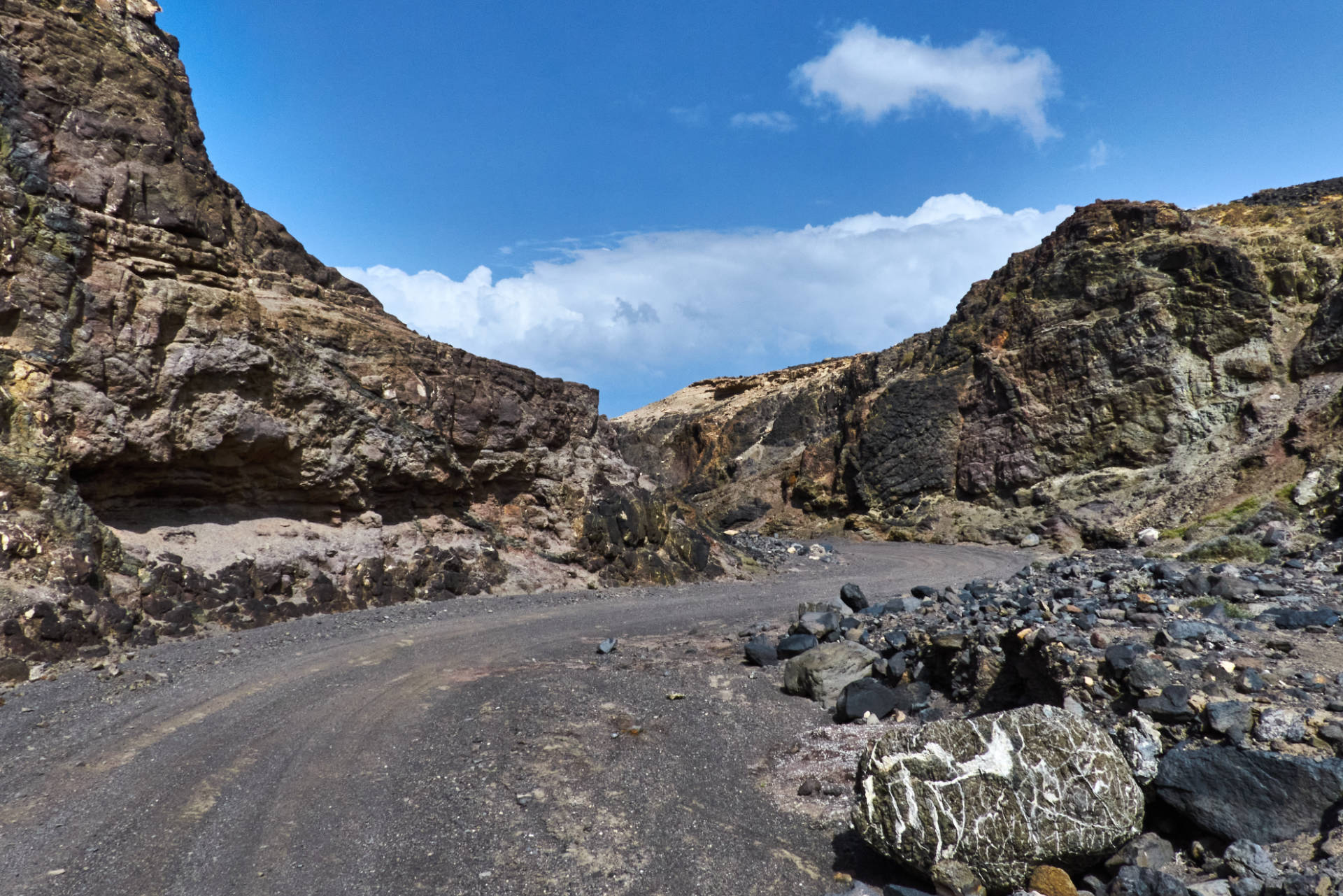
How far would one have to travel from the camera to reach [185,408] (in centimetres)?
1445

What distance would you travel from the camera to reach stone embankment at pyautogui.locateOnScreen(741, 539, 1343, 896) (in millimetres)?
4500

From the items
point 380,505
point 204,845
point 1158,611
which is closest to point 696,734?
point 204,845

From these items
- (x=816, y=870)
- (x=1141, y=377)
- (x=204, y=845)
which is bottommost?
(x=816, y=870)

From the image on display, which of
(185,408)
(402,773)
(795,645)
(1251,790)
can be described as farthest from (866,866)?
(185,408)

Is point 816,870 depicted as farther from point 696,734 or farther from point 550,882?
point 696,734

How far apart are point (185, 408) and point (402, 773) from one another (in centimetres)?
1125

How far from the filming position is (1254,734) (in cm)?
512

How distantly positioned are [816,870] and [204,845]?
4.60 metres

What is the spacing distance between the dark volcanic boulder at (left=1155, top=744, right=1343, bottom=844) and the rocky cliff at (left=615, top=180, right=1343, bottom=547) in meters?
21.9

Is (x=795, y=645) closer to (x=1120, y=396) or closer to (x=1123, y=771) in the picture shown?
(x=1123, y=771)

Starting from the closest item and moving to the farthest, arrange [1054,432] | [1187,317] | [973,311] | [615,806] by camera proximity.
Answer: [615,806]
[1187,317]
[1054,432]
[973,311]

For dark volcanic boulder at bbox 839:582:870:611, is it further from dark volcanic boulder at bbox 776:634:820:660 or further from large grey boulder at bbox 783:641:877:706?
large grey boulder at bbox 783:641:877:706

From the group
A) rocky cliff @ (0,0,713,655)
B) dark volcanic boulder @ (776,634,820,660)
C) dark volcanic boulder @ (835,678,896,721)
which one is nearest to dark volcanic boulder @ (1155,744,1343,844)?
dark volcanic boulder @ (835,678,896,721)

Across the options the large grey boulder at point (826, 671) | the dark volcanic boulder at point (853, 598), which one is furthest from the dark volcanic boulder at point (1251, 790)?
the dark volcanic boulder at point (853, 598)
